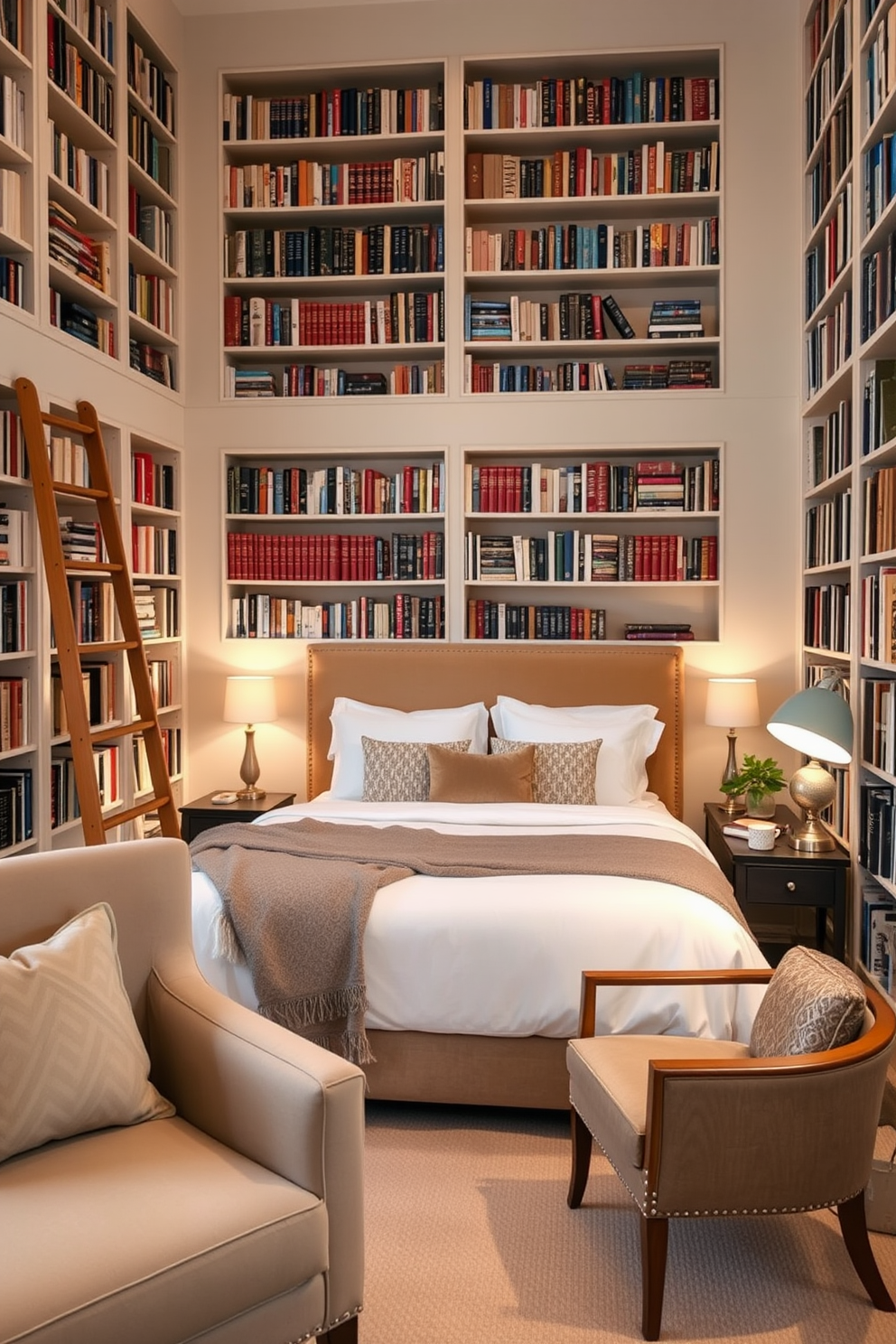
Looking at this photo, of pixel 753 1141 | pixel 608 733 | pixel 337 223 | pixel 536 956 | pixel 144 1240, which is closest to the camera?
pixel 144 1240

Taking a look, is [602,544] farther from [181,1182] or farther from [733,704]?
[181,1182]

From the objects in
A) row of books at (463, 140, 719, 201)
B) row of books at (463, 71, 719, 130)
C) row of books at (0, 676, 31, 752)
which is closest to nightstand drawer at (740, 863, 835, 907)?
row of books at (0, 676, 31, 752)

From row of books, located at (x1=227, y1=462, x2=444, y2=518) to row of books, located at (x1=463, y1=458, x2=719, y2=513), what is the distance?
7.6 inches

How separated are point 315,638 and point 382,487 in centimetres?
76

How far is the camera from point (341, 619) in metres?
5.02

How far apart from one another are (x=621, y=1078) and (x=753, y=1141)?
0.96 ft

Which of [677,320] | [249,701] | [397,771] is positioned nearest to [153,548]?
[249,701]

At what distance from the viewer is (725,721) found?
4.48 m

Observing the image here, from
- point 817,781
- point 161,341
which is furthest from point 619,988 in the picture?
point 161,341

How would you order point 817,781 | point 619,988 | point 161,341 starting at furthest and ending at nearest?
point 161,341 < point 817,781 < point 619,988

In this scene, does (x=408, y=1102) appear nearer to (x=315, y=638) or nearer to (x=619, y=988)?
(x=619, y=988)

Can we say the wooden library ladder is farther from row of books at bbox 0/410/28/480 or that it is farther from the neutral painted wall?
the neutral painted wall

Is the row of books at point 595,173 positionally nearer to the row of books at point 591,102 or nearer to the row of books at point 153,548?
the row of books at point 591,102

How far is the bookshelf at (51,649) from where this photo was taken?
3.54m
